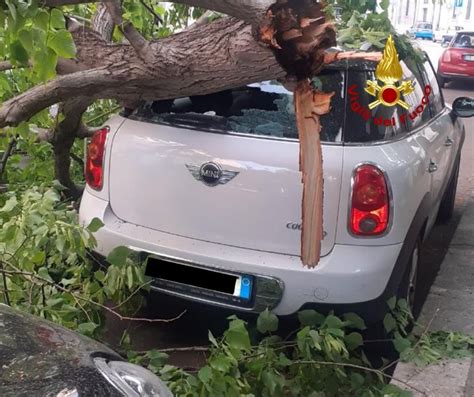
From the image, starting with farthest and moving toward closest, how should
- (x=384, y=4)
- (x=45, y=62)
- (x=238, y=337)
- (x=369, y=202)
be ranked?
(x=384, y=4), (x=369, y=202), (x=238, y=337), (x=45, y=62)

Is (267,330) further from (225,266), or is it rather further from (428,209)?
(428,209)

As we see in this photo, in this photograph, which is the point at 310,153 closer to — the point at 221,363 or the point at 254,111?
the point at 221,363

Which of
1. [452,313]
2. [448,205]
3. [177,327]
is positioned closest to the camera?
[177,327]

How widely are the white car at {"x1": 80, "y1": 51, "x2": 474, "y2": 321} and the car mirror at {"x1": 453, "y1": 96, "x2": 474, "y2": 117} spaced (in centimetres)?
168

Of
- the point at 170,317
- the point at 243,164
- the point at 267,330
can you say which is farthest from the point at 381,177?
the point at 170,317

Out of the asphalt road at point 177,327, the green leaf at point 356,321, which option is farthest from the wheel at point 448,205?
the green leaf at point 356,321

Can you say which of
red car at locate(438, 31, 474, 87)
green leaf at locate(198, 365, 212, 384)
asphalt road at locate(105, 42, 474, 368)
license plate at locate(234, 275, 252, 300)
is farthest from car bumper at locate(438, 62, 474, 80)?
green leaf at locate(198, 365, 212, 384)

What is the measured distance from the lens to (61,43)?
2.51 m

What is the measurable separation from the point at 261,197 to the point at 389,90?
880mm

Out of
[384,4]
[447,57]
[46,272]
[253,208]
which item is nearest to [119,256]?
[46,272]

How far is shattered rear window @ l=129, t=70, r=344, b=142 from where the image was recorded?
340cm

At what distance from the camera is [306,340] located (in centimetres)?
315

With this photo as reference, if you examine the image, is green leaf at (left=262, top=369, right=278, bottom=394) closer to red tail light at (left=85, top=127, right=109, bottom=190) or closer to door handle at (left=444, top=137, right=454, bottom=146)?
red tail light at (left=85, top=127, right=109, bottom=190)

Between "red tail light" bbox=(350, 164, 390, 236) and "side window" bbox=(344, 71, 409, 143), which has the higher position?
"side window" bbox=(344, 71, 409, 143)
